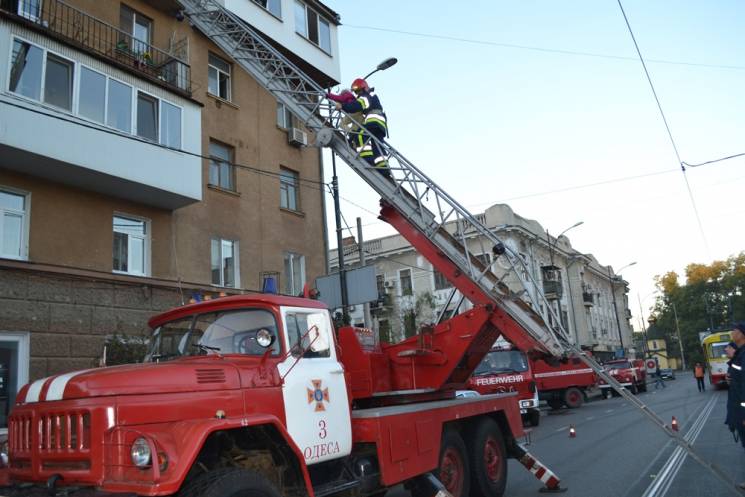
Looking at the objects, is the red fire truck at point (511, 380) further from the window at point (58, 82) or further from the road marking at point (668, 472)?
the window at point (58, 82)

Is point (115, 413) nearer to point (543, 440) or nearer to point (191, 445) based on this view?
point (191, 445)

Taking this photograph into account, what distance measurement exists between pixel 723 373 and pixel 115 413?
30.5 metres

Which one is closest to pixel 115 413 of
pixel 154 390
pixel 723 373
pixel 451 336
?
pixel 154 390

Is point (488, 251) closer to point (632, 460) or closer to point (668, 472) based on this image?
point (632, 460)

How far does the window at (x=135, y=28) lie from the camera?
52.9 ft

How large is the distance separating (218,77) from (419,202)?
12.3m

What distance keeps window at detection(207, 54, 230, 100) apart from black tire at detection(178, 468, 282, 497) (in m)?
16.0

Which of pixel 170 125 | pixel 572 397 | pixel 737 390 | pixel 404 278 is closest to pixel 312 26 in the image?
pixel 170 125

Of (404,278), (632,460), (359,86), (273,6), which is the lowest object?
(632,460)

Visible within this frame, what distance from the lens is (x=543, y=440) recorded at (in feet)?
46.9

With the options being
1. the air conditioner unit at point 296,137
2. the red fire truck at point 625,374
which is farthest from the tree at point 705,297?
the air conditioner unit at point 296,137

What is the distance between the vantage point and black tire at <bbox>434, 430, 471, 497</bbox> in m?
7.34

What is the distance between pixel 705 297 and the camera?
77938mm

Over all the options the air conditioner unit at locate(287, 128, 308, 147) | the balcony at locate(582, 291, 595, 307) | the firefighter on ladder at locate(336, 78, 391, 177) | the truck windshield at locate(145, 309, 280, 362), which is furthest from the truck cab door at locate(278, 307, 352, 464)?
the balcony at locate(582, 291, 595, 307)
